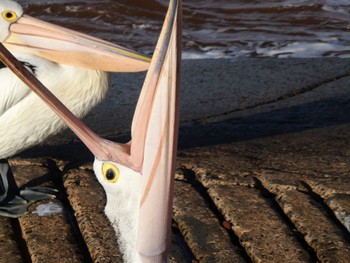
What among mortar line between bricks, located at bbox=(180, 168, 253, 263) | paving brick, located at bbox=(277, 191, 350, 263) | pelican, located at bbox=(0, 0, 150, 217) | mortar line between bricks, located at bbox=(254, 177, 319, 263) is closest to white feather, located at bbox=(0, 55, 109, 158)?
pelican, located at bbox=(0, 0, 150, 217)

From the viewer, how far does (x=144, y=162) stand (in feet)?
8.28

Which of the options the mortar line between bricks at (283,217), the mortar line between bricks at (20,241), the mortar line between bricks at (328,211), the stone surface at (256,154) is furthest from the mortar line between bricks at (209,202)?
the mortar line between bricks at (20,241)

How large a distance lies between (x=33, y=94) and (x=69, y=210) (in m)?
0.54

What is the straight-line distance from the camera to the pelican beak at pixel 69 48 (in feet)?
12.9

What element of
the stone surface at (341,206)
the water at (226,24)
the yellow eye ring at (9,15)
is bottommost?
the water at (226,24)

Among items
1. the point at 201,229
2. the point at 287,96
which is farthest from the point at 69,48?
the point at 287,96

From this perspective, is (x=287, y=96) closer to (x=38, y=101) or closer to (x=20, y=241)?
(x=38, y=101)

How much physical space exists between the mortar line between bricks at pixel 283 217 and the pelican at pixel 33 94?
82 centimetres

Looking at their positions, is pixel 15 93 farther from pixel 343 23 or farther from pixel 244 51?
pixel 343 23

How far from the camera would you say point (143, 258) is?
2605mm

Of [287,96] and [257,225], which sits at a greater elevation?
[257,225]

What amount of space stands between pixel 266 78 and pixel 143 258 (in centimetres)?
382

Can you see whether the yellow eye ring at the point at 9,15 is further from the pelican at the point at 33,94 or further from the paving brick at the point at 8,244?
the paving brick at the point at 8,244

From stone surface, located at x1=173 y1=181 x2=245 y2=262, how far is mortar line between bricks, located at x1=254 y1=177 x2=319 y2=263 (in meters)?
0.25
